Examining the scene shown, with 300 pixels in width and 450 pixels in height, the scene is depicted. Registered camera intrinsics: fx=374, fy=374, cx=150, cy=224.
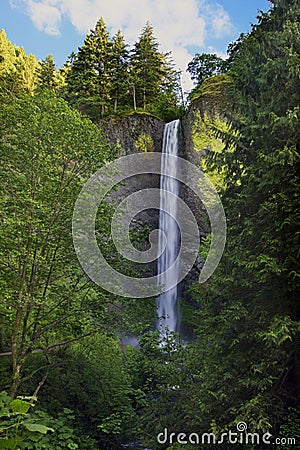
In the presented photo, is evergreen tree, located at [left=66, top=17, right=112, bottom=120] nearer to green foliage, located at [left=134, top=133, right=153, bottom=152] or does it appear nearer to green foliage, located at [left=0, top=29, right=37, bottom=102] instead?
green foliage, located at [left=0, top=29, right=37, bottom=102]

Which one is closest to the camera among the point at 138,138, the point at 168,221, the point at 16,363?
the point at 16,363

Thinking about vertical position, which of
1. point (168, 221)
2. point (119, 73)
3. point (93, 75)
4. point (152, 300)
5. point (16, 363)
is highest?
point (119, 73)

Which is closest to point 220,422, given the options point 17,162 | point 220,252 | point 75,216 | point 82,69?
point 220,252

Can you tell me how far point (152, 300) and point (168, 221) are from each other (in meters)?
10.1

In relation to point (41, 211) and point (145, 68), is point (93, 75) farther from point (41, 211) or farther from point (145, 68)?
point (41, 211)

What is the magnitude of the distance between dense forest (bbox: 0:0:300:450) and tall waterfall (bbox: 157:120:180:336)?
8.07 m

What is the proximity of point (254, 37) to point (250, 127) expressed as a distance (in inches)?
95.7

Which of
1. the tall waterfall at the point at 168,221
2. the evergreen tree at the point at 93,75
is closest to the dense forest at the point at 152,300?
the tall waterfall at the point at 168,221

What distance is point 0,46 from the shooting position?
1214 inches

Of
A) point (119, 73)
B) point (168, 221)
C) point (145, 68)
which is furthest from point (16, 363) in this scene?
point (145, 68)

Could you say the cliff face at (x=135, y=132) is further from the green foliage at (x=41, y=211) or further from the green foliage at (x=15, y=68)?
the green foliage at (x=41, y=211)

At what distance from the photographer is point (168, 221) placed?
56.5 ft

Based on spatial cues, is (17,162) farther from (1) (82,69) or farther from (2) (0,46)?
(2) (0,46)

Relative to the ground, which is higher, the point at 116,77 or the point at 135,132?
the point at 116,77
